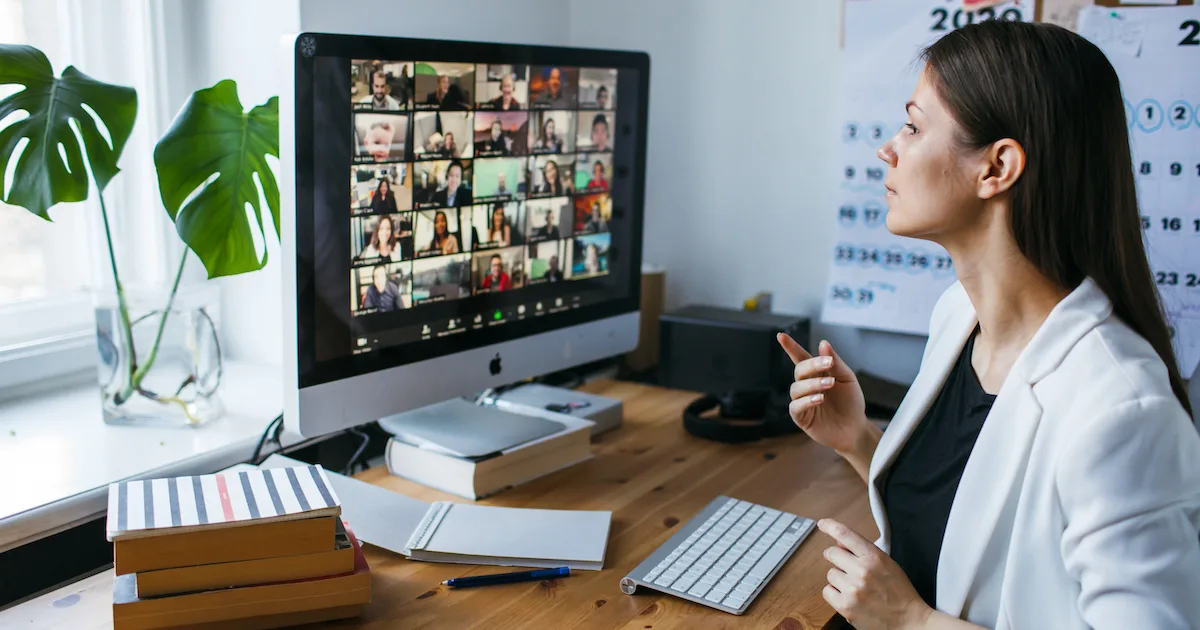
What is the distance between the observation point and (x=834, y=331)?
2.01 metres

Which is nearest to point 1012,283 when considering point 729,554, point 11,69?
point 729,554

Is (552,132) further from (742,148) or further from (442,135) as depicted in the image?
(742,148)

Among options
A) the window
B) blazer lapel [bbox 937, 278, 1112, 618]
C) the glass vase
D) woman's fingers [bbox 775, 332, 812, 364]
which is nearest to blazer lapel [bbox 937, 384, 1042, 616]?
blazer lapel [bbox 937, 278, 1112, 618]

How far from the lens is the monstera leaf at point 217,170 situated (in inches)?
50.3

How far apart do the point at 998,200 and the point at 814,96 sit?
36.3 inches

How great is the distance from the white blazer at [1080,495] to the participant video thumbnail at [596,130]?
799mm

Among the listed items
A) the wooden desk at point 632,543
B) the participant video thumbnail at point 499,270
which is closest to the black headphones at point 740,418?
the wooden desk at point 632,543

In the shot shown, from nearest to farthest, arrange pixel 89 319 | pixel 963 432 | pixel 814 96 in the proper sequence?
1. pixel 963 432
2. pixel 89 319
3. pixel 814 96

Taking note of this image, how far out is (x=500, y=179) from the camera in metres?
1.47

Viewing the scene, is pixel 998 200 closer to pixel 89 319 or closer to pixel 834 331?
pixel 834 331

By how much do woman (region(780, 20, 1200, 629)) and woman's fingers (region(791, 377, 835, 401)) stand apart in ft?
0.36

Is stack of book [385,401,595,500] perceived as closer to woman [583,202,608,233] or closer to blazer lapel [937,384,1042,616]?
woman [583,202,608,233]

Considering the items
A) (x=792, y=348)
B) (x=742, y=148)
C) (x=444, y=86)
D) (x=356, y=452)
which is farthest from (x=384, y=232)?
(x=742, y=148)

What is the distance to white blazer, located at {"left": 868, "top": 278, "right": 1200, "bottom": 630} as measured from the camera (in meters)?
0.88
